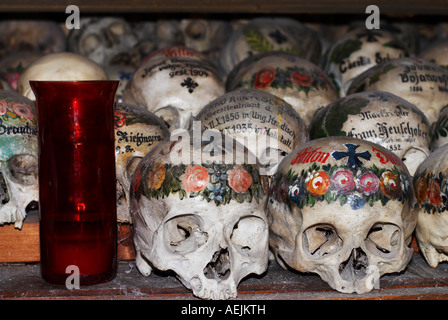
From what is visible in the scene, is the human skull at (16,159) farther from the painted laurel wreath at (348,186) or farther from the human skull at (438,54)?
the human skull at (438,54)

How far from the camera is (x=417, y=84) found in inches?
82.6

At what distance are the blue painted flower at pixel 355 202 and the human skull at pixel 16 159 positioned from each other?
81 centimetres

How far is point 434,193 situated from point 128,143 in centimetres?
78

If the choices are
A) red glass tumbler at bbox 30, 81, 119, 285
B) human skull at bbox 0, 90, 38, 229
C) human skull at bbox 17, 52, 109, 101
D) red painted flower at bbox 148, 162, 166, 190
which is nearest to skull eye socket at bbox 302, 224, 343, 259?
red painted flower at bbox 148, 162, 166, 190

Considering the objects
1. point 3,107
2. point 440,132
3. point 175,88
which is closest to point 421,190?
point 440,132

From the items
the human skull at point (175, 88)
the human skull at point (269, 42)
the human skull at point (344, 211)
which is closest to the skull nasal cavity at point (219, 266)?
the human skull at point (344, 211)

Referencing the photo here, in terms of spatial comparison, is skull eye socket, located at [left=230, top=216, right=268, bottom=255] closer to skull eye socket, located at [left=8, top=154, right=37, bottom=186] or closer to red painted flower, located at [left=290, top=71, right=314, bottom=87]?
skull eye socket, located at [left=8, top=154, right=37, bottom=186]

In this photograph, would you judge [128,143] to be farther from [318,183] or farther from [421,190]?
[421,190]

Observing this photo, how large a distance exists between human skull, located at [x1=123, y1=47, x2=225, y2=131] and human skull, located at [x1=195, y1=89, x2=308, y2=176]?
0.72ft

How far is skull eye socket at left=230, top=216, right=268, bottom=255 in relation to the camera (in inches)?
61.7

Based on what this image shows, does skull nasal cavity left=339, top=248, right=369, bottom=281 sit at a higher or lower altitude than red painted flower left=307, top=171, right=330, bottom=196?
lower

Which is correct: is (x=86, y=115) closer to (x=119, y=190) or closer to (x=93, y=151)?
(x=93, y=151)

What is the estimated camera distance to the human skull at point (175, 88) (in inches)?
81.8
